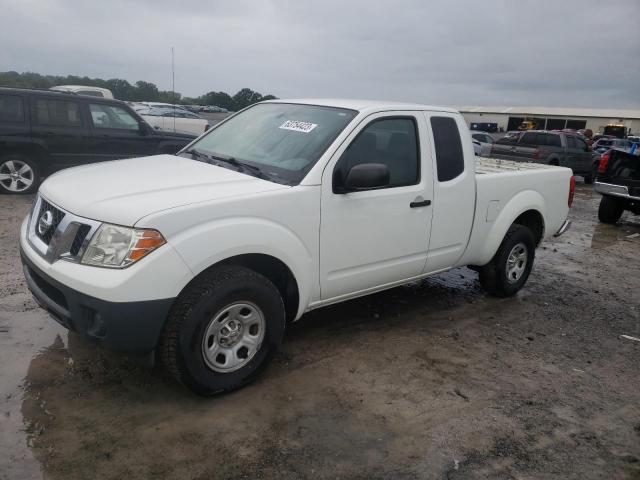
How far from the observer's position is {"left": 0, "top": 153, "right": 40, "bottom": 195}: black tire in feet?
27.8

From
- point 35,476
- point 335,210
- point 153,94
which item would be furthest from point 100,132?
point 153,94

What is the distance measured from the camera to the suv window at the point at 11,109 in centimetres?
837

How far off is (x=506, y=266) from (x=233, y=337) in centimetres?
315

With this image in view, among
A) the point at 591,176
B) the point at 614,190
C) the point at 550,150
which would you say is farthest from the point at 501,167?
the point at 591,176

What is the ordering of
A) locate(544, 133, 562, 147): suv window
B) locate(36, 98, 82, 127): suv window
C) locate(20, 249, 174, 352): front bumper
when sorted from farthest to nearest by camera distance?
locate(544, 133, 562, 147): suv window < locate(36, 98, 82, 127): suv window < locate(20, 249, 174, 352): front bumper

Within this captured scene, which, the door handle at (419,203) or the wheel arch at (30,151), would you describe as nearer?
the door handle at (419,203)

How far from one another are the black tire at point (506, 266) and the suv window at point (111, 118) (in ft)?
22.7

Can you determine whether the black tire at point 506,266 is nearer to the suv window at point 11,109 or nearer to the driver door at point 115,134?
the driver door at point 115,134

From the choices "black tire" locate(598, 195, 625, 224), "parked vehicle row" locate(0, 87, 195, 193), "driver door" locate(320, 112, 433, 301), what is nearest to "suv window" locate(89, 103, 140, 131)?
"parked vehicle row" locate(0, 87, 195, 193)

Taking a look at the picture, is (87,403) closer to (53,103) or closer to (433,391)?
(433,391)

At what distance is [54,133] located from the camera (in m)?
8.71

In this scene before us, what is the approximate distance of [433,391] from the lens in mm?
3557

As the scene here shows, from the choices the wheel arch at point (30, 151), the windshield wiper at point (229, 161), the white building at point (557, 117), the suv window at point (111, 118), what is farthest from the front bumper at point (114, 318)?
the white building at point (557, 117)

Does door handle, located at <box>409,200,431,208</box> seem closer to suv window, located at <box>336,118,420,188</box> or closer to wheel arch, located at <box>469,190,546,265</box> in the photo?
suv window, located at <box>336,118,420,188</box>
